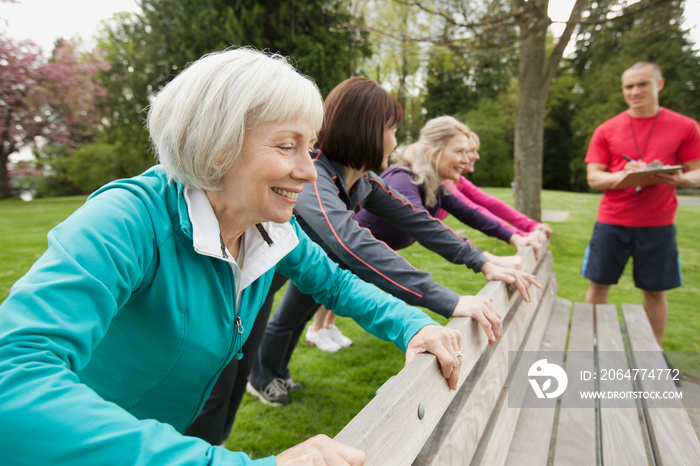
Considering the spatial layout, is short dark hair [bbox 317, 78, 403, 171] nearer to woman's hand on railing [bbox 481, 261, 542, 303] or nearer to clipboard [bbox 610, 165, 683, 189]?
woman's hand on railing [bbox 481, 261, 542, 303]

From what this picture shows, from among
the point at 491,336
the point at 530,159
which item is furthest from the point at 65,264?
the point at 530,159

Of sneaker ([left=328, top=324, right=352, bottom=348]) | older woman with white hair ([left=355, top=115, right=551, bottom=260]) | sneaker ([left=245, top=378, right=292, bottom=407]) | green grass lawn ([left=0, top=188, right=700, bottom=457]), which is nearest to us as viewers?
green grass lawn ([left=0, top=188, right=700, bottom=457])

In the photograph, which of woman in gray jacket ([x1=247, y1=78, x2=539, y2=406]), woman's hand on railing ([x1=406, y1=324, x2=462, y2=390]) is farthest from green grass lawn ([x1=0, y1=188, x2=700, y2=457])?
woman's hand on railing ([x1=406, y1=324, x2=462, y2=390])

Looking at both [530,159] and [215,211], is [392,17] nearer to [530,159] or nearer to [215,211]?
[530,159]

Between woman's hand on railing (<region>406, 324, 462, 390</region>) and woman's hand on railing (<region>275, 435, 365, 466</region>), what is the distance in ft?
1.83

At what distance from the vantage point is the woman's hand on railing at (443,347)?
1.46m

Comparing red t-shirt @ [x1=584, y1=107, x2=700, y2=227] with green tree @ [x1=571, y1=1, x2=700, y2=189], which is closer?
red t-shirt @ [x1=584, y1=107, x2=700, y2=227]

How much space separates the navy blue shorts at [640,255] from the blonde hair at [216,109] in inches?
141

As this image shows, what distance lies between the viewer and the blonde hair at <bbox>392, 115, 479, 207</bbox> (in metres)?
3.48

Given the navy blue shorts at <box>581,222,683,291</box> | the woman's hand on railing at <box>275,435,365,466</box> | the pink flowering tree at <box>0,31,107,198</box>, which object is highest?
the pink flowering tree at <box>0,31,107,198</box>

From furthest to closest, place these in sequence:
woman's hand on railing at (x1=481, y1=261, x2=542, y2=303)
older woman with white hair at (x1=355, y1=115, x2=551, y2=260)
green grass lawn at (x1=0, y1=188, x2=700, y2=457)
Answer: older woman with white hair at (x1=355, y1=115, x2=551, y2=260), green grass lawn at (x1=0, y1=188, x2=700, y2=457), woman's hand on railing at (x1=481, y1=261, x2=542, y2=303)

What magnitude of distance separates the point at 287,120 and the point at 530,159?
8043 millimetres

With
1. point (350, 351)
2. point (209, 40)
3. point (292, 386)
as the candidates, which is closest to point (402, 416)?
point (292, 386)

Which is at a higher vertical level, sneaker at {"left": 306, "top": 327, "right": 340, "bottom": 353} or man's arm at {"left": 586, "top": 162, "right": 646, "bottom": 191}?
man's arm at {"left": 586, "top": 162, "right": 646, "bottom": 191}
